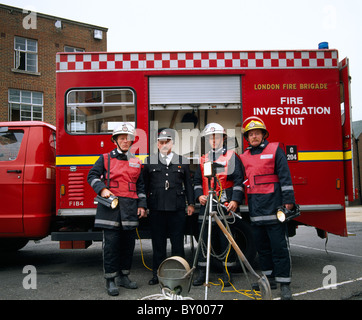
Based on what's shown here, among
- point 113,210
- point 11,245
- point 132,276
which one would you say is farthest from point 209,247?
point 11,245

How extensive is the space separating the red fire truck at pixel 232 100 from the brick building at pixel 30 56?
12675 mm

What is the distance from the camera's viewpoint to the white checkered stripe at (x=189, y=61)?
5.00 metres

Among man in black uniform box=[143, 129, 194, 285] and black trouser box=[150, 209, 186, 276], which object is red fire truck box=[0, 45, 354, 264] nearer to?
man in black uniform box=[143, 129, 194, 285]

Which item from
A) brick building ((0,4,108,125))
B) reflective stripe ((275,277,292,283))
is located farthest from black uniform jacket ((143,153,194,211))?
brick building ((0,4,108,125))

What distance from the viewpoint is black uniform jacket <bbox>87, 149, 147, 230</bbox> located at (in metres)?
4.09

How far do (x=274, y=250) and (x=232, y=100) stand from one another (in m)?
2.21

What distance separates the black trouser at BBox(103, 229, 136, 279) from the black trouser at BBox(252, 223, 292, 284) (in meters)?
1.55

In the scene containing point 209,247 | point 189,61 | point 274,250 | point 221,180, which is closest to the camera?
point 209,247

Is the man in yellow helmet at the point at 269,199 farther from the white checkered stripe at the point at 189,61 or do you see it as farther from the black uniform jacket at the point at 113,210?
the black uniform jacket at the point at 113,210

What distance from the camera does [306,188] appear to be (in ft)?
16.1

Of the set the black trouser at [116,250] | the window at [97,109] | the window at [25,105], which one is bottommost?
the black trouser at [116,250]

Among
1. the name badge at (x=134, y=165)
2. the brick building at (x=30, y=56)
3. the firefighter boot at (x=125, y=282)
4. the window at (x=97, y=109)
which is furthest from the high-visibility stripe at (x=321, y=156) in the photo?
the brick building at (x=30, y=56)

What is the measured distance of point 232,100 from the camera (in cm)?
505

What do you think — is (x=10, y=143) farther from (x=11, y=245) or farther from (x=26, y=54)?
(x=26, y=54)
